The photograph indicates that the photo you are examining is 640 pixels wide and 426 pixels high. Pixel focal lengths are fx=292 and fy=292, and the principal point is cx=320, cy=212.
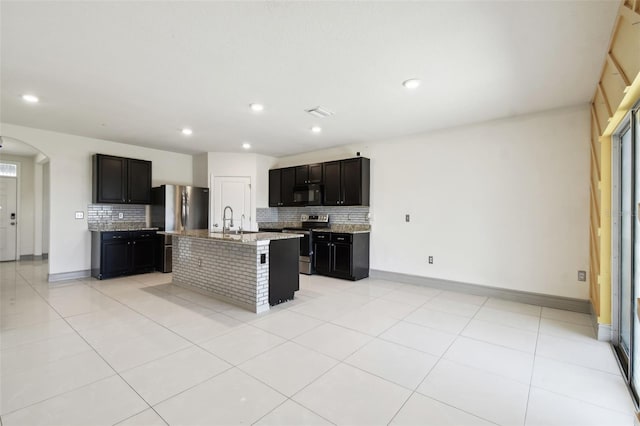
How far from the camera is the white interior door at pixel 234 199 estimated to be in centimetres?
671

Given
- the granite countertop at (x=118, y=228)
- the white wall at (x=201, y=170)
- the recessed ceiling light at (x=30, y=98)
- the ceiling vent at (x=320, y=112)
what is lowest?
the granite countertop at (x=118, y=228)

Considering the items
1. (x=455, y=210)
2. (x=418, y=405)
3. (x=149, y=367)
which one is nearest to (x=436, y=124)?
(x=455, y=210)

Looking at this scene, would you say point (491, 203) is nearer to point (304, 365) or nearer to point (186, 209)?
point (304, 365)

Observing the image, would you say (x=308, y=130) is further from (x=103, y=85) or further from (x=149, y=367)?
(x=149, y=367)

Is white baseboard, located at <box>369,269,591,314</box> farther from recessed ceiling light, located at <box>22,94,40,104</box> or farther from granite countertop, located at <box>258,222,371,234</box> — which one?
recessed ceiling light, located at <box>22,94,40,104</box>

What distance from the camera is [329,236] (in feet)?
18.5

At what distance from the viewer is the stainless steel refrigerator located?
5.92 meters

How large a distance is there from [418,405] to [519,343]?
5.21ft

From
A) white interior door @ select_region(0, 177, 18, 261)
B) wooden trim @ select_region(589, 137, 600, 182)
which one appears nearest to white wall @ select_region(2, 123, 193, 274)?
white interior door @ select_region(0, 177, 18, 261)

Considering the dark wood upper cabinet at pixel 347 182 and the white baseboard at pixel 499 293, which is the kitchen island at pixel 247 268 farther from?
the white baseboard at pixel 499 293

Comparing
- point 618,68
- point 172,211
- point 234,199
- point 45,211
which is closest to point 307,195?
point 234,199

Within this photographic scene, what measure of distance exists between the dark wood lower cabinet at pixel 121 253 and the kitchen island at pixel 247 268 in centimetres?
189

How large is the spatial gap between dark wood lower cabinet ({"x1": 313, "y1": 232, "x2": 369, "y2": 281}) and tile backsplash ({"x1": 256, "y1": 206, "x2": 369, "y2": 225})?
18.1 inches

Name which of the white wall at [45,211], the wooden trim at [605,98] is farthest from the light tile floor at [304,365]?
the white wall at [45,211]
